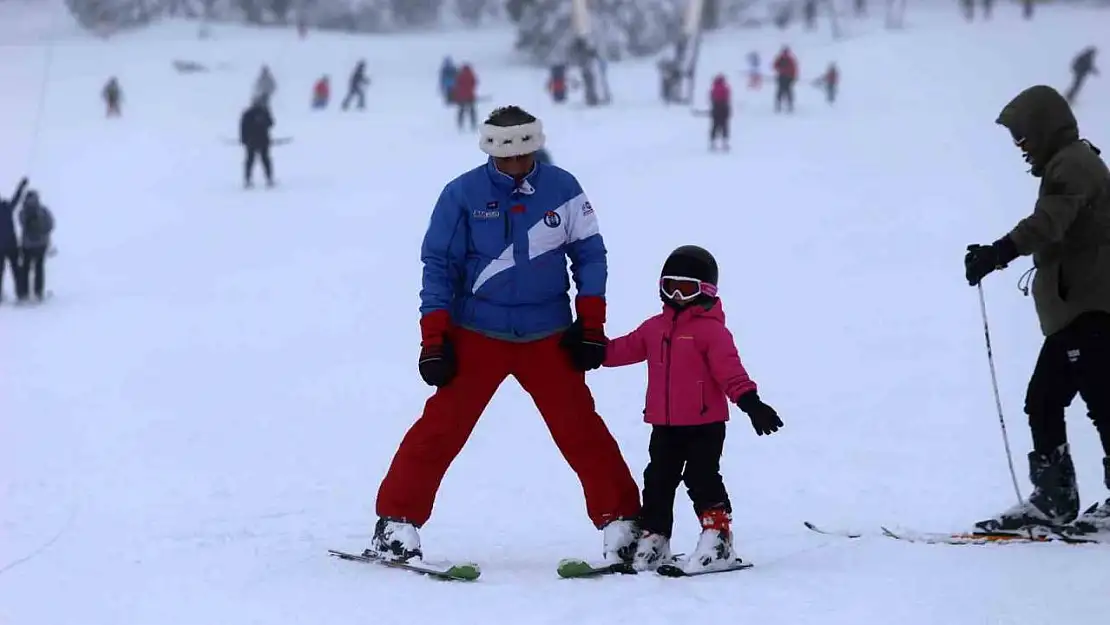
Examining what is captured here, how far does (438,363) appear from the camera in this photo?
14.3ft

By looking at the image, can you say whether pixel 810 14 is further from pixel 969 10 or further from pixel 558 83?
pixel 558 83

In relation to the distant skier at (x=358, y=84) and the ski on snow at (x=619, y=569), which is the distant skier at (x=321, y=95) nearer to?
the distant skier at (x=358, y=84)

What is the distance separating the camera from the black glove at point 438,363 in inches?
172

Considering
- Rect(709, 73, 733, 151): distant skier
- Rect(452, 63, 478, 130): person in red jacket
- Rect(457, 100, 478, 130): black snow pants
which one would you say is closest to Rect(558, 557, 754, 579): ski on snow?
Rect(709, 73, 733, 151): distant skier

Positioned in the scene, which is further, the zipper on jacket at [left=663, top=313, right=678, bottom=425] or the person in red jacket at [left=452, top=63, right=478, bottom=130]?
the person in red jacket at [left=452, top=63, right=478, bottom=130]

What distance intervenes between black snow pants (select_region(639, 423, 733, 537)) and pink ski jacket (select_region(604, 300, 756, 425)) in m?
0.05

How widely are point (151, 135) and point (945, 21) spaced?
87.7 ft

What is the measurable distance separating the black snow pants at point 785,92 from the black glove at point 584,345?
2406cm

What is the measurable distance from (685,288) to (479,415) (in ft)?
2.57

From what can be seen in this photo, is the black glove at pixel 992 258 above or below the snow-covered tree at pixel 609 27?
above

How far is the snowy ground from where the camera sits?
13.6ft

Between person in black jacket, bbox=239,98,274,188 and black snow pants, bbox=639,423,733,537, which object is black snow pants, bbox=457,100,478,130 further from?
black snow pants, bbox=639,423,733,537

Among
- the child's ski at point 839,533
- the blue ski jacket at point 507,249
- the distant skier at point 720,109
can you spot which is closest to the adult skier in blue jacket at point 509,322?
the blue ski jacket at point 507,249

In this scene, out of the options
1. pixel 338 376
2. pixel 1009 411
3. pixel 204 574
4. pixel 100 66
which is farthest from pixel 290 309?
pixel 100 66
